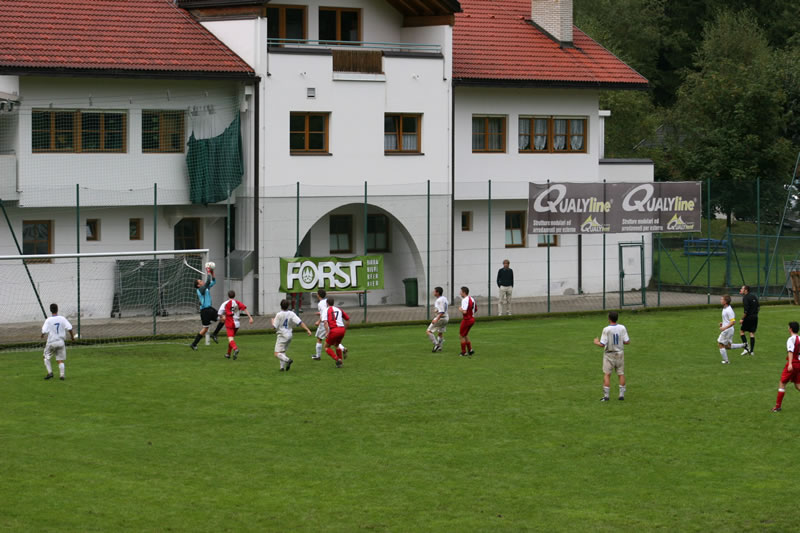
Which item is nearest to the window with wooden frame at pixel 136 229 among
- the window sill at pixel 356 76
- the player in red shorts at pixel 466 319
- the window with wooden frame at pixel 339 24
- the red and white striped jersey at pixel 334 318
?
the window sill at pixel 356 76

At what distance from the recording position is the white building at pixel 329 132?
122 ft

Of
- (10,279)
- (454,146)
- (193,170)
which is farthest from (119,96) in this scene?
(454,146)

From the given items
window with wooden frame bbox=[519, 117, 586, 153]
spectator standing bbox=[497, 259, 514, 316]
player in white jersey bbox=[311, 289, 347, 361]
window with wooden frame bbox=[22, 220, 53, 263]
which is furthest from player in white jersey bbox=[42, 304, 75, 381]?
window with wooden frame bbox=[519, 117, 586, 153]

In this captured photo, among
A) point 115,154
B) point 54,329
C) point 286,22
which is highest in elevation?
point 286,22

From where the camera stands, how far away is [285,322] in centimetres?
2783

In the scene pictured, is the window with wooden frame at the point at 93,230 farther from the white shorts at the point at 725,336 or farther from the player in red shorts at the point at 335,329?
the white shorts at the point at 725,336

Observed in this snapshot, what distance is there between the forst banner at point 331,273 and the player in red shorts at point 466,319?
23.7 feet

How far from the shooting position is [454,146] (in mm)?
43188

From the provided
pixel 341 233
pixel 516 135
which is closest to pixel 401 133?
pixel 341 233

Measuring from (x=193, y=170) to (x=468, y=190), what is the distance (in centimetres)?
956

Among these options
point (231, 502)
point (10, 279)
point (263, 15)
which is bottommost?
point (231, 502)

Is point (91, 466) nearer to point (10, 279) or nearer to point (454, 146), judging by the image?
point (10, 279)

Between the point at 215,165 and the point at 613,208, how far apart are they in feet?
41.8

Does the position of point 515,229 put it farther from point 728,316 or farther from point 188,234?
point 728,316
